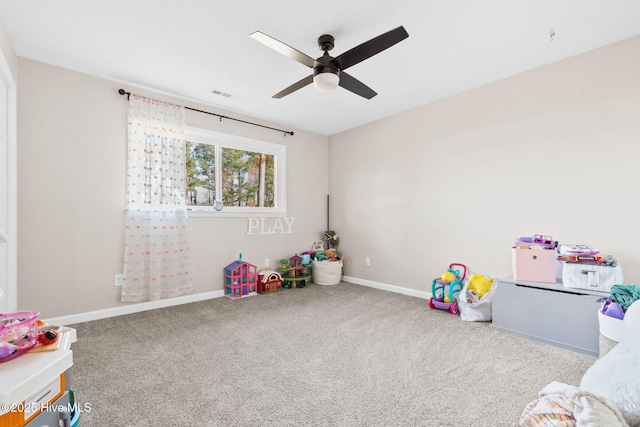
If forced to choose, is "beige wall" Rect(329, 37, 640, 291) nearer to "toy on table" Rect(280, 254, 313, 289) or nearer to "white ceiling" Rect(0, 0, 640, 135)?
"white ceiling" Rect(0, 0, 640, 135)

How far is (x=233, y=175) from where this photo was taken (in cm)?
395

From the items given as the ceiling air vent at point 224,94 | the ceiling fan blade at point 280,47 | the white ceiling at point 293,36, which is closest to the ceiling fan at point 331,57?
the ceiling fan blade at point 280,47

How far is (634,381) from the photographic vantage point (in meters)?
1.28

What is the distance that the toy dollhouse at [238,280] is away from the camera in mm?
3637

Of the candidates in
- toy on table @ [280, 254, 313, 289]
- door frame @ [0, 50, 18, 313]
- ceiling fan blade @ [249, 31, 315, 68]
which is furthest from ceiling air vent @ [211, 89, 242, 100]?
toy on table @ [280, 254, 313, 289]

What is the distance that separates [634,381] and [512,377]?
0.64 meters

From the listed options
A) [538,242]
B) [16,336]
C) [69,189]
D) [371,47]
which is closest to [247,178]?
[69,189]

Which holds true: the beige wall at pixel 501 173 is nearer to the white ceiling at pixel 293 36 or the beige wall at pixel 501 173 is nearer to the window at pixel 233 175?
the white ceiling at pixel 293 36

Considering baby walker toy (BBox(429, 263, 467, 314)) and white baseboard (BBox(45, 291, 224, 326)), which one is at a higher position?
baby walker toy (BBox(429, 263, 467, 314))

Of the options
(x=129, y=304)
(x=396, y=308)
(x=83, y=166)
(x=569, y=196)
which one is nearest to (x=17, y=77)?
(x=83, y=166)

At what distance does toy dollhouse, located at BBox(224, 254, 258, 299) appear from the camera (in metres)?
3.64

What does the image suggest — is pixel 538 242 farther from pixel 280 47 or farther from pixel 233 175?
pixel 233 175

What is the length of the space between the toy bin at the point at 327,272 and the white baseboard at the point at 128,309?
1.40 metres

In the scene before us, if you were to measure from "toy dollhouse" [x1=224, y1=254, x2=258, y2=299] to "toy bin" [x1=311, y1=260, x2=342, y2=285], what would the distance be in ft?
3.18
